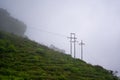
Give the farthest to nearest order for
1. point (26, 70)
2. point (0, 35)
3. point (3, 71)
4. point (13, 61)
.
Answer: point (0, 35), point (13, 61), point (26, 70), point (3, 71)

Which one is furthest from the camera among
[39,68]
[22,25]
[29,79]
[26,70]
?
[22,25]

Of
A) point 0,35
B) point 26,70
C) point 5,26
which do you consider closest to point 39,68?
point 26,70

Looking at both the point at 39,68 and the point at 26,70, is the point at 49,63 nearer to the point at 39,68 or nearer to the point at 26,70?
the point at 39,68

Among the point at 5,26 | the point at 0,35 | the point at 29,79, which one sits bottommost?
the point at 29,79

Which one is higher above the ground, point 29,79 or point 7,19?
point 7,19

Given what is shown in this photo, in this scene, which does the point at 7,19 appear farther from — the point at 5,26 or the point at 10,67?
the point at 10,67

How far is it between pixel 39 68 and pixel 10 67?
4826 mm

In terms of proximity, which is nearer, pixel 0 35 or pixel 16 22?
pixel 0 35

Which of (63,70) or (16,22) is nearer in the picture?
(63,70)

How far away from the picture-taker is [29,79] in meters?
25.8

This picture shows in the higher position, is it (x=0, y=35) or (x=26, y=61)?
(x=0, y=35)

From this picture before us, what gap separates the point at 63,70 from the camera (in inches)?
1383

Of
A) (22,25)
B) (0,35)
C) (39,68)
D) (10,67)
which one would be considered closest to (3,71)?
(10,67)

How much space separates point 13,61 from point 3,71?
7767 mm
